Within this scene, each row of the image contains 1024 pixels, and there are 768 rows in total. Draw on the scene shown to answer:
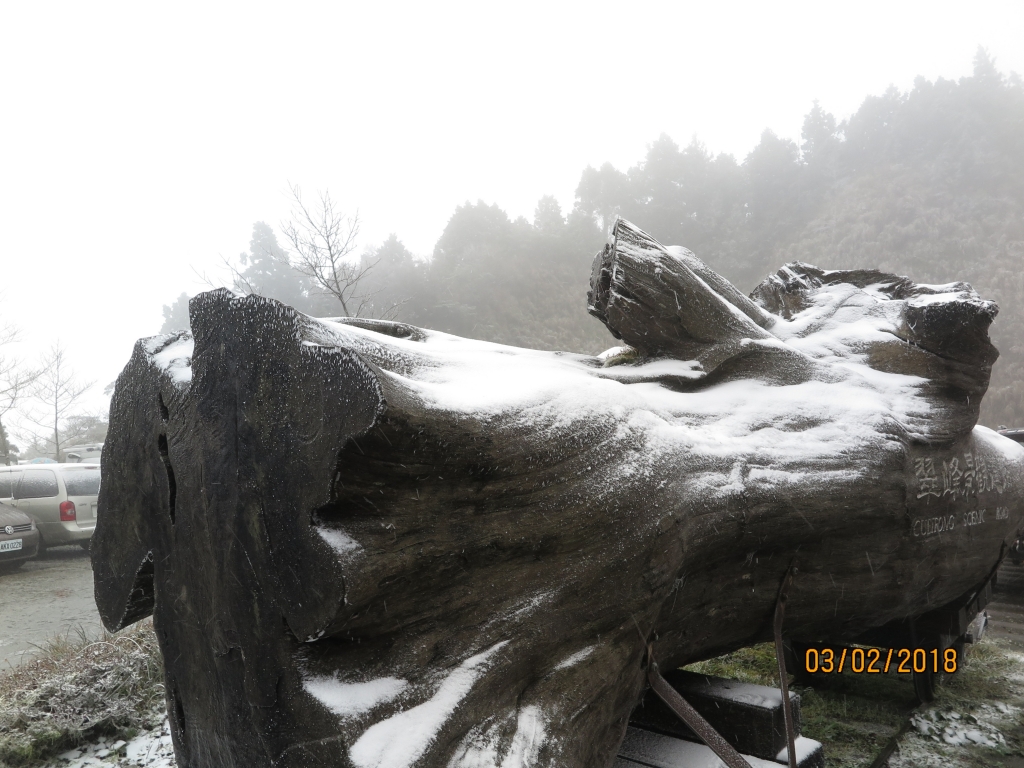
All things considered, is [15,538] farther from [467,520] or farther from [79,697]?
[467,520]

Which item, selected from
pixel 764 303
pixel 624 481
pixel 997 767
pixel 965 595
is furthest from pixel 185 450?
pixel 965 595

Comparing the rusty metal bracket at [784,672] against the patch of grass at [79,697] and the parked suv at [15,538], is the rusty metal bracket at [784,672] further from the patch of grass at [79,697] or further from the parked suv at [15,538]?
the parked suv at [15,538]

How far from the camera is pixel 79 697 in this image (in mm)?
3230

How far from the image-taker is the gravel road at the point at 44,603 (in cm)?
474

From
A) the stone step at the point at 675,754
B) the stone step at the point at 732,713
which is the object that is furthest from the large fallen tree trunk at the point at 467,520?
the stone step at the point at 675,754

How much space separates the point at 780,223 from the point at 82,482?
999 inches

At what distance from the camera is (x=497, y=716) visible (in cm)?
128

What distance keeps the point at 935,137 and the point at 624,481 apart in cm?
3113

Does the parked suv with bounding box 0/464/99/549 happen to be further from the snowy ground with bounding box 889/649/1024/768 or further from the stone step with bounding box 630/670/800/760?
the snowy ground with bounding box 889/649/1024/768

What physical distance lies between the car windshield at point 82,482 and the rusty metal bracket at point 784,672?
635cm

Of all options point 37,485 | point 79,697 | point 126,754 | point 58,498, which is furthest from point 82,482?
point 126,754

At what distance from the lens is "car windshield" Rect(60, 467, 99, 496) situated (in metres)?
6.21

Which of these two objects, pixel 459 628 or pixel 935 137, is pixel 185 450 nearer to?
pixel 459 628
